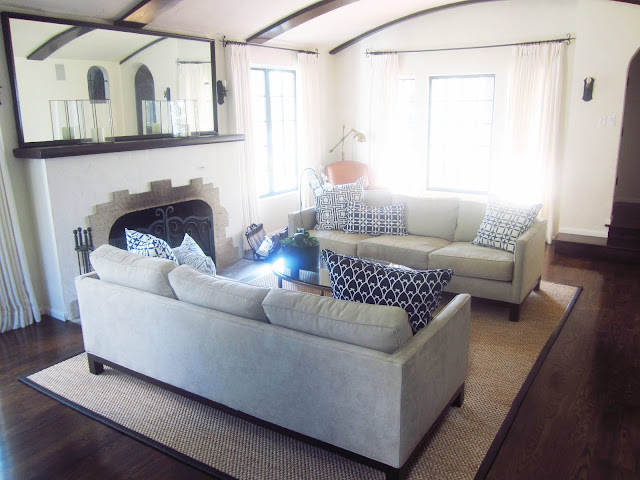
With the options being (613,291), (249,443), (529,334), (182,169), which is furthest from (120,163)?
(613,291)

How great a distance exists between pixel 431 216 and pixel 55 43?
3453 mm

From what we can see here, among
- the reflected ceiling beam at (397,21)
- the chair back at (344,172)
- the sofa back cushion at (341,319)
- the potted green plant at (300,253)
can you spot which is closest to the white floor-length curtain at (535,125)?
the reflected ceiling beam at (397,21)

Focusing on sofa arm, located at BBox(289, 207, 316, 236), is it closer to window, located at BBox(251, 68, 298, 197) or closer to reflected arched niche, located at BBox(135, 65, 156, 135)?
window, located at BBox(251, 68, 298, 197)

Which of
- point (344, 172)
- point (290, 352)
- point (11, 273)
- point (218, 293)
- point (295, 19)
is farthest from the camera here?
point (344, 172)

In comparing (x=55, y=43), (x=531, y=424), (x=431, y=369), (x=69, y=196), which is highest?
(x=55, y=43)

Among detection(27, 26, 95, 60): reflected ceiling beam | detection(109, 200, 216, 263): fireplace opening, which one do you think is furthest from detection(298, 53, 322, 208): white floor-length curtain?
detection(27, 26, 95, 60): reflected ceiling beam

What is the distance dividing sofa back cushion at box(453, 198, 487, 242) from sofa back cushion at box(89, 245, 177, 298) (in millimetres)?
2822

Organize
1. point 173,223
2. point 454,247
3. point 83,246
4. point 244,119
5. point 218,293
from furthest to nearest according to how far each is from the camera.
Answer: point 244,119 < point 173,223 < point 454,247 < point 83,246 < point 218,293

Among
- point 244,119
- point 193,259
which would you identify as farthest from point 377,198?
point 193,259

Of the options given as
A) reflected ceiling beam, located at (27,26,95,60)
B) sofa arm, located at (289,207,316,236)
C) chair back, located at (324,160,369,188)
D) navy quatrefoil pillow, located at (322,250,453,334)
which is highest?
reflected ceiling beam, located at (27,26,95,60)

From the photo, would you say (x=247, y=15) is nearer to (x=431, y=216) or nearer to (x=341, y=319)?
(x=431, y=216)

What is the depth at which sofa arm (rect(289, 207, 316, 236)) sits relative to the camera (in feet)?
17.5

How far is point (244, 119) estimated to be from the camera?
19.9ft

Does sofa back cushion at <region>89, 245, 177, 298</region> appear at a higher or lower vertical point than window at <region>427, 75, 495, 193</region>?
lower
